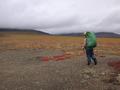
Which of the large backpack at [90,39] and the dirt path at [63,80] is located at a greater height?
the large backpack at [90,39]

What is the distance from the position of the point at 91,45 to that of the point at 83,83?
5600 mm

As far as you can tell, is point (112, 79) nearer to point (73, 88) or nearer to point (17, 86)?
point (73, 88)

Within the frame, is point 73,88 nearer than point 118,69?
Yes

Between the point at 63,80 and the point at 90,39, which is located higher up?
the point at 90,39

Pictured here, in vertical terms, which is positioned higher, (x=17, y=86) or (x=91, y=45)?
(x=91, y=45)

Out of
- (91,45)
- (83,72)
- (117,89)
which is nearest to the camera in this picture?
(117,89)

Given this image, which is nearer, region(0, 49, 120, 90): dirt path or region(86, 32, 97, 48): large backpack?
region(0, 49, 120, 90): dirt path

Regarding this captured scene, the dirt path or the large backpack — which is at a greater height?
the large backpack

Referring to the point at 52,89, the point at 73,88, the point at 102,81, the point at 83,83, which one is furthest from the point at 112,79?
the point at 52,89

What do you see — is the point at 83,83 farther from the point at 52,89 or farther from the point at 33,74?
the point at 33,74

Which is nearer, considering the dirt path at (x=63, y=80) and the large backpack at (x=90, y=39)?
the dirt path at (x=63, y=80)

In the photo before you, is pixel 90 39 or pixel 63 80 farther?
pixel 90 39

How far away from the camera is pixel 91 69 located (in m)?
20.4

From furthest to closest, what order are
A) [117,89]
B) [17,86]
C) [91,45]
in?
1. [91,45]
2. [17,86]
3. [117,89]
